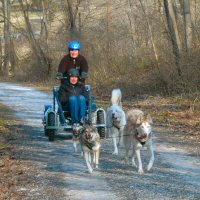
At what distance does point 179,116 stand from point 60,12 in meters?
24.0

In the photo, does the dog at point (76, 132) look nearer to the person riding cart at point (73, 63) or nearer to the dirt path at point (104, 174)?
the dirt path at point (104, 174)

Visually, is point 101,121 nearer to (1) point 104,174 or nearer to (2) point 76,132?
(2) point 76,132

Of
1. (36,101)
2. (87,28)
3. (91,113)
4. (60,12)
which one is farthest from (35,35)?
(91,113)

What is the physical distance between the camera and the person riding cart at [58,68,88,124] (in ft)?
33.5

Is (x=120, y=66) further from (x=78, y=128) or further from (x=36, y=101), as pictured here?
(x=78, y=128)

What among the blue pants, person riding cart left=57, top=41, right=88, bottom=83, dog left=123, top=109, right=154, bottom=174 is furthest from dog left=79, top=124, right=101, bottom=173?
person riding cart left=57, top=41, right=88, bottom=83

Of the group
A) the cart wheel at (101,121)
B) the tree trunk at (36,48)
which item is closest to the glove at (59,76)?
the cart wheel at (101,121)

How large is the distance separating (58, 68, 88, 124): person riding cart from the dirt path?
2.09 ft

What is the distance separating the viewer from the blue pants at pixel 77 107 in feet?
33.4

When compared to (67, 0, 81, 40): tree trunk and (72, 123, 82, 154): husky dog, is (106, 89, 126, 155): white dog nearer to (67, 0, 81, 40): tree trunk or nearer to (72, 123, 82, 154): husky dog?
(72, 123, 82, 154): husky dog

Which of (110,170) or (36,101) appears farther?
(36,101)

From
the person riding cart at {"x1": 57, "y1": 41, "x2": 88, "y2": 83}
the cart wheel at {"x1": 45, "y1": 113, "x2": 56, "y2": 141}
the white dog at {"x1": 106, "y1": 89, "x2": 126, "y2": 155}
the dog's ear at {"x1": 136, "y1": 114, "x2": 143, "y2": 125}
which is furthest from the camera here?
the person riding cart at {"x1": 57, "y1": 41, "x2": 88, "y2": 83}

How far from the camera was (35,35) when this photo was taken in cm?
4034

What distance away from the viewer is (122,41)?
84.9 feet
